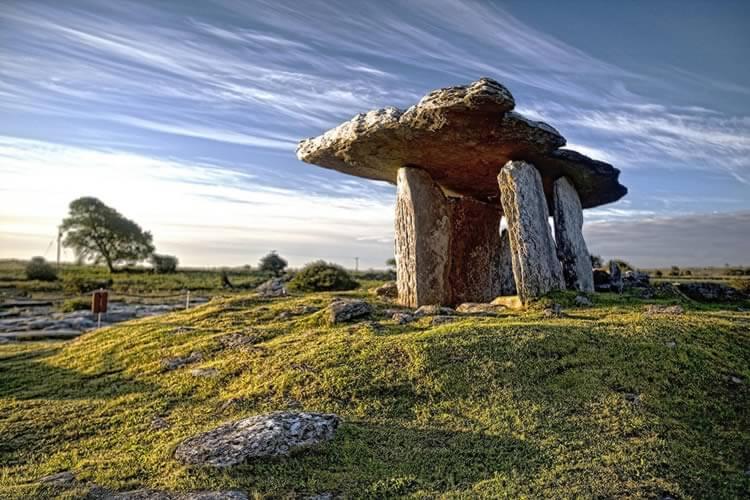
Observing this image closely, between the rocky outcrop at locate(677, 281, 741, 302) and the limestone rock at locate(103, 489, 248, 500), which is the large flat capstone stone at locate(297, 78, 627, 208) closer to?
the rocky outcrop at locate(677, 281, 741, 302)

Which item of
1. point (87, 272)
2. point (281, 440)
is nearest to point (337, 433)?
point (281, 440)

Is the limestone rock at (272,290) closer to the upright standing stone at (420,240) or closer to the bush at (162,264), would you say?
the upright standing stone at (420,240)

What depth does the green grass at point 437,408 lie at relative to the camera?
647 centimetres

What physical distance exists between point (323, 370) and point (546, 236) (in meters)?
9.03

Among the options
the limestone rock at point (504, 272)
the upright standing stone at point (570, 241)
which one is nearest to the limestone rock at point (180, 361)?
the upright standing stone at point (570, 241)

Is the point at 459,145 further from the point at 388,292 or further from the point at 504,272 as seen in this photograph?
the point at 504,272

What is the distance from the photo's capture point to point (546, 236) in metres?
16.0

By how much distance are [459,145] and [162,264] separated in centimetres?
5220

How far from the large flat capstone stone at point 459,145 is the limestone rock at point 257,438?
8.53 m

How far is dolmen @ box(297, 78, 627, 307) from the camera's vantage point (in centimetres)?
1438

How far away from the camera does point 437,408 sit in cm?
833

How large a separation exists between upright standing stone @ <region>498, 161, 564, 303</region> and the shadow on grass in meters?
9.71

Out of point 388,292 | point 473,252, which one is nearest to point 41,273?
point 388,292

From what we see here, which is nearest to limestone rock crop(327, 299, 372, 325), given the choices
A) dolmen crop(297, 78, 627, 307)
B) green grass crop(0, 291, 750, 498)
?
green grass crop(0, 291, 750, 498)
